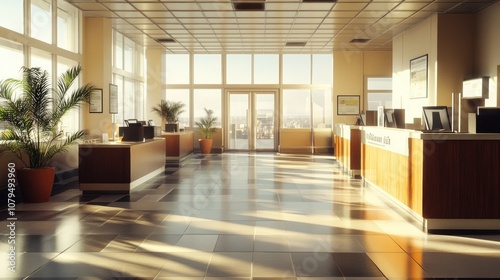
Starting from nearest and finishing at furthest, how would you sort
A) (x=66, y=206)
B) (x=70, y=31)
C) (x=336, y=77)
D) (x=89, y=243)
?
(x=89, y=243), (x=66, y=206), (x=70, y=31), (x=336, y=77)

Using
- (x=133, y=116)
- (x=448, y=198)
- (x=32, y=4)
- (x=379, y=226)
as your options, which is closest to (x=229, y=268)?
(x=379, y=226)

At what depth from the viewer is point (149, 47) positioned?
50.6 feet

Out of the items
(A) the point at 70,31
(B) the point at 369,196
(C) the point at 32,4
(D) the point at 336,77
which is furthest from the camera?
(D) the point at 336,77

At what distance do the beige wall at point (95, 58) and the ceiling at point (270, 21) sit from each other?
31cm

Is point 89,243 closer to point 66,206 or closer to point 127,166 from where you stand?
point 66,206

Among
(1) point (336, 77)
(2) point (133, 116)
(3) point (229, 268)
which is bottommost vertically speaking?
(3) point (229, 268)

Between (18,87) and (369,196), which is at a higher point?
(18,87)

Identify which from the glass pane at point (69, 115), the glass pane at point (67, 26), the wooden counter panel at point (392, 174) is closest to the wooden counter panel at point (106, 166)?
the glass pane at point (69, 115)

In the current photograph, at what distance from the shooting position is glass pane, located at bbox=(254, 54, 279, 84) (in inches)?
699

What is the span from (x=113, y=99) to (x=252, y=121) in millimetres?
7069

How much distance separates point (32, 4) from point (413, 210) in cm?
748

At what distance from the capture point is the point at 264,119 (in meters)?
17.9

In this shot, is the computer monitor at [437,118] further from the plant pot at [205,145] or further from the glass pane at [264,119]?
the glass pane at [264,119]

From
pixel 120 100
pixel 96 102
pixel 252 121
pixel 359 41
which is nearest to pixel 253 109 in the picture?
pixel 252 121
